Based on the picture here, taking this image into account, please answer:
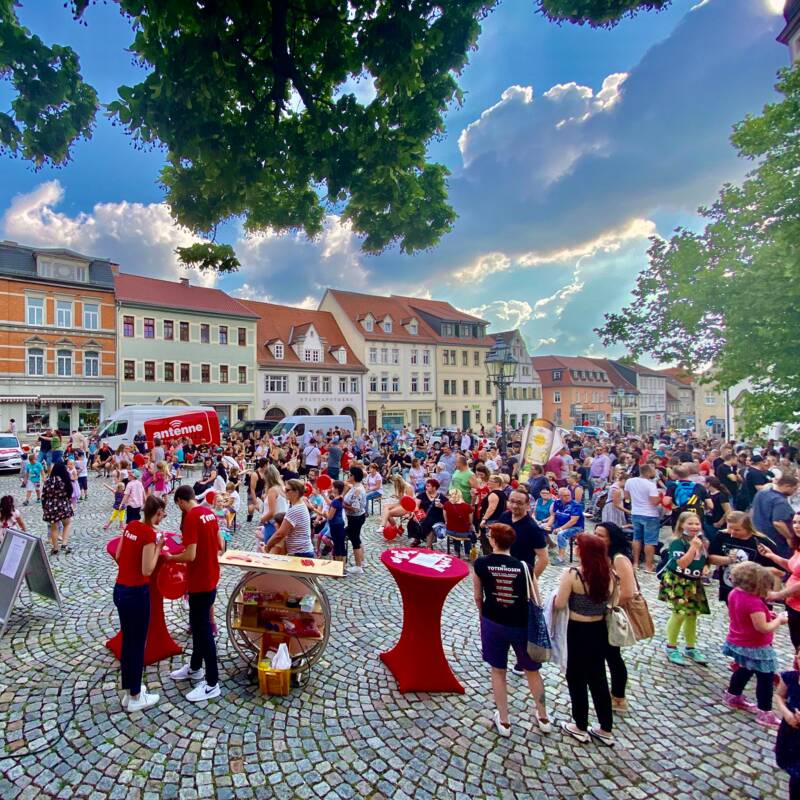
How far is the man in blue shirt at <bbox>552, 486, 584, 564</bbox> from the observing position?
9.35 meters

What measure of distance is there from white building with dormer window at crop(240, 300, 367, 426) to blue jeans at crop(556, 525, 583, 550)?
32.9m

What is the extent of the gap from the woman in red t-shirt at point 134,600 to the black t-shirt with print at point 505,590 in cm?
291

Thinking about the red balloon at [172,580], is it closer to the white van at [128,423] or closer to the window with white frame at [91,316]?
the white van at [128,423]

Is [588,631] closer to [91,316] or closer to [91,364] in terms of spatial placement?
[91,364]

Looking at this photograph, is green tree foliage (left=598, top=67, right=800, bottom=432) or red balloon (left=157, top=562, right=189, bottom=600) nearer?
red balloon (left=157, top=562, right=189, bottom=600)

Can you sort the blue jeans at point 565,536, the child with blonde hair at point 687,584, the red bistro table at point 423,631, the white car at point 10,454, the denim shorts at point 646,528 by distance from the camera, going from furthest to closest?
the white car at point 10,454 → the blue jeans at point 565,536 → the denim shorts at point 646,528 → the child with blonde hair at point 687,584 → the red bistro table at point 423,631

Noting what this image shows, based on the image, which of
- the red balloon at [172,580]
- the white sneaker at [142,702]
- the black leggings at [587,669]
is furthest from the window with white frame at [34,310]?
the black leggings at [587,669]

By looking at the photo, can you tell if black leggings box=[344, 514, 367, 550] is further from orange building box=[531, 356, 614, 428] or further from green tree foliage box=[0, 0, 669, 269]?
orange building box=[531, 356, 614, 428]

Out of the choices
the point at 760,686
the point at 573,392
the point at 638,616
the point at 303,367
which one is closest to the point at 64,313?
the point at 303,367

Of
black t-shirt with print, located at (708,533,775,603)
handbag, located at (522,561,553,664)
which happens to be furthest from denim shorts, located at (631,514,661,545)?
handbag, located at (522,561,553,664)

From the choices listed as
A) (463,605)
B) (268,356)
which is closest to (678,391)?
(268,356)

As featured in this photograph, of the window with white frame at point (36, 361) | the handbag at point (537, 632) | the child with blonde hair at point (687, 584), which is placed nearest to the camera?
the handbag at point (537, 632)

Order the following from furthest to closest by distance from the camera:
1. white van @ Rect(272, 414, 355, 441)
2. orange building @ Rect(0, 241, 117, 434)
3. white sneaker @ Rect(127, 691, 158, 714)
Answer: orange building @ Rect(0, 241, 117, 434), white van @ Rect(272, 414, 355, 441), white sneaker @ Rect(127, 691, 158, 714)

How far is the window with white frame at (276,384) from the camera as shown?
39.8m
